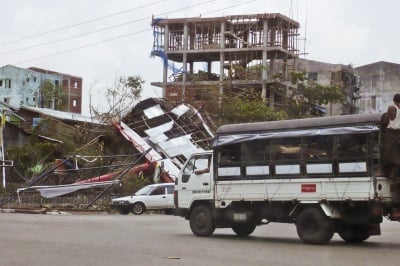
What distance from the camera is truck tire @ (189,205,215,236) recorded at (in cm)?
1684

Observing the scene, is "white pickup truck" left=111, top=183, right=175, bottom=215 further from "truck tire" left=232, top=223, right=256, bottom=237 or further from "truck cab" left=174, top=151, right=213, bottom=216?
"truck tire" left=232, top=223, right=256, bottom=237

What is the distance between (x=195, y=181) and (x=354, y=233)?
4340 millimetres

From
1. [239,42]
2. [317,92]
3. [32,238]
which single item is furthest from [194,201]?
[239,42]

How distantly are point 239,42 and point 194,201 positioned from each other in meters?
54.2

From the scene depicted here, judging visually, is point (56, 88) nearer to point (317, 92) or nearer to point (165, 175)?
point (317, 92)

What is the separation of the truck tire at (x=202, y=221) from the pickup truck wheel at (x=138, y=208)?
12617 mm

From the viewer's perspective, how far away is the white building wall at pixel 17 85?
9375 centimetres

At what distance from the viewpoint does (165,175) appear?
118ft

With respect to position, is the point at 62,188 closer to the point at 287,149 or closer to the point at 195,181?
the point at 195,181

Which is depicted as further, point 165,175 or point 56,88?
point 56,88

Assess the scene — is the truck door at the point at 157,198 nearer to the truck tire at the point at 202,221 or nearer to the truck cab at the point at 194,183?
the truck cab at the point at 194,183

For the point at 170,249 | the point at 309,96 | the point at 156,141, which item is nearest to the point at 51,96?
the point at 309,96

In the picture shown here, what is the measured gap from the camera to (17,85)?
93812 mm

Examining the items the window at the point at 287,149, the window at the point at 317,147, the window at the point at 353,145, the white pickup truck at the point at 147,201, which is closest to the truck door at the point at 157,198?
the white pickup truck at the point at 147,201
